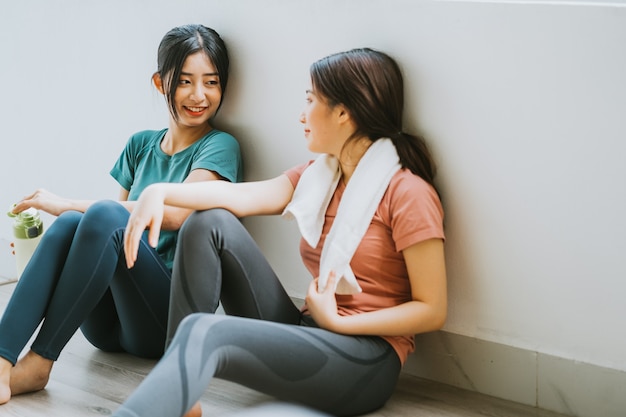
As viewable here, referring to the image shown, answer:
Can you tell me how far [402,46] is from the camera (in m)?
1.78

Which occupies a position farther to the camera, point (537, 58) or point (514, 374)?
point (514, 374)

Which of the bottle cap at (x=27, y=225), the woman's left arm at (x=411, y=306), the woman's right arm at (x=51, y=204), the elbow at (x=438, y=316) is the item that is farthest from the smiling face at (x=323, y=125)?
the bottle cap at (x=27, y=225)

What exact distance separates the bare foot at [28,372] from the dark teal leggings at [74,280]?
2 centimetres

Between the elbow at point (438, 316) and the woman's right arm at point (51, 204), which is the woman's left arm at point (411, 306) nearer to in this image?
the elbow at point (438, 316)

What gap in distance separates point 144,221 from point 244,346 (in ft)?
1.08

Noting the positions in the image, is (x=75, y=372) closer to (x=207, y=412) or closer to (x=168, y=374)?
(x=207, y=412)

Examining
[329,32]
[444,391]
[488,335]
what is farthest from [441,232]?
[329,32]

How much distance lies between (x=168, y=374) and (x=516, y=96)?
2.65 ft

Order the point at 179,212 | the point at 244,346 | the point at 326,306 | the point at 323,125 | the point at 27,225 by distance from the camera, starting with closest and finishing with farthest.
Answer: the point at 244,346 < the point at 326,306 < the point at 323,125 < the point at 179,212 < the point at 27,225

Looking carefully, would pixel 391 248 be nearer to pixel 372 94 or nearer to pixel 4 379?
pixel 372 94

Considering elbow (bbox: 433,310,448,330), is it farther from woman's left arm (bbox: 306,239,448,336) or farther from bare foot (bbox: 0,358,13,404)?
bare foot (bbox: 0,358,13,404)

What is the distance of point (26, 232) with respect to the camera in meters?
2.46

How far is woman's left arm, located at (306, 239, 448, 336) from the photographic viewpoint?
5.43ft

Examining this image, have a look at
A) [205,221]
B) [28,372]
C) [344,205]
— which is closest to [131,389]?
[28,372]
